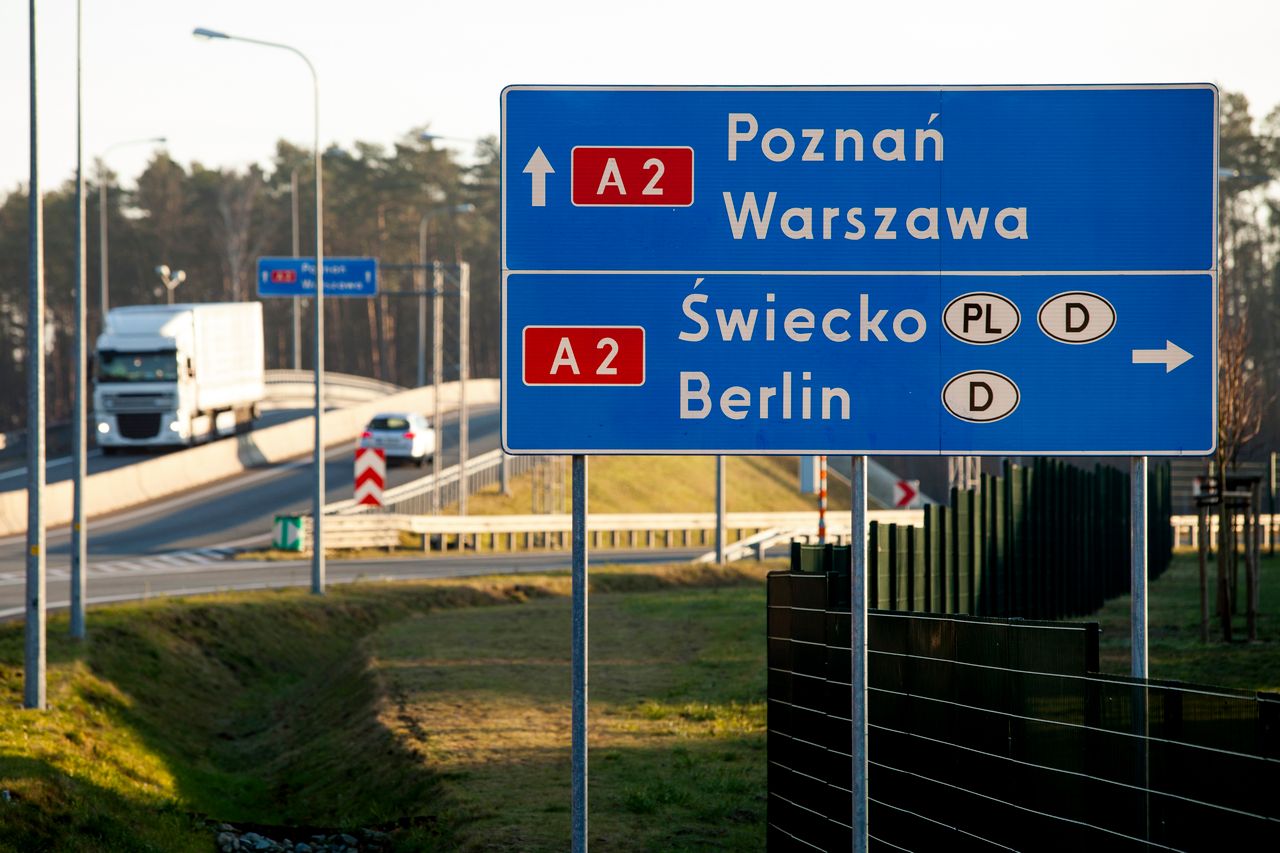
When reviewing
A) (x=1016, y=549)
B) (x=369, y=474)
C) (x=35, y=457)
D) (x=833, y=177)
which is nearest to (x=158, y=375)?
(x=369, y=474)

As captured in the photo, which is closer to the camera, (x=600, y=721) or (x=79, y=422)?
(x=600, y=721)

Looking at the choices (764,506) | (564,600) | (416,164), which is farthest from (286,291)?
(416,164)

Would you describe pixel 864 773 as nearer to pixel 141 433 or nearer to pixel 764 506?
pixel 141 433

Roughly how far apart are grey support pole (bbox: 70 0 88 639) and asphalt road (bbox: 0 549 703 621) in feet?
11.2

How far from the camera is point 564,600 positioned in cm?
3416

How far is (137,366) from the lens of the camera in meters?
53.9

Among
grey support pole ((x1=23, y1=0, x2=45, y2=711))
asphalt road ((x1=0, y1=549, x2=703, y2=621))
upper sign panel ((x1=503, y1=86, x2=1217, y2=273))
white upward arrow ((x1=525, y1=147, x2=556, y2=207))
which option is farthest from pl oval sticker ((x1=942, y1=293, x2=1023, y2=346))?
asphalt road ((x1=0, y1=549, x2=703, y2=621))

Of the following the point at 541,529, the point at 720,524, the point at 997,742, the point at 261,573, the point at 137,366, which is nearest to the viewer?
the point at 997,742

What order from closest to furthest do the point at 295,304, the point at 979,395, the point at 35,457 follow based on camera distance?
the point at 979,395 < the point at 35,457 < the point at 295,304

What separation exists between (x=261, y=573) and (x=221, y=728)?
14426mm

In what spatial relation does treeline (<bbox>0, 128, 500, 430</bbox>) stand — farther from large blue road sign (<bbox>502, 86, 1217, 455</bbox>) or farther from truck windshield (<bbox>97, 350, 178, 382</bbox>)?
large blue road sign (<bbox>502, 86, 1217, 455</bbox>)

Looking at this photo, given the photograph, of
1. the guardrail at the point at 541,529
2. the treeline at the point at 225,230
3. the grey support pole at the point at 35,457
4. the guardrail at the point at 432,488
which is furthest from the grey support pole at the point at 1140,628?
the treeline at the point at 225,230

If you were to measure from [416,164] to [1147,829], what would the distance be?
364 ft

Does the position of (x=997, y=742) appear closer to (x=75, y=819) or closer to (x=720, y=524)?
(x=75, y=819)
